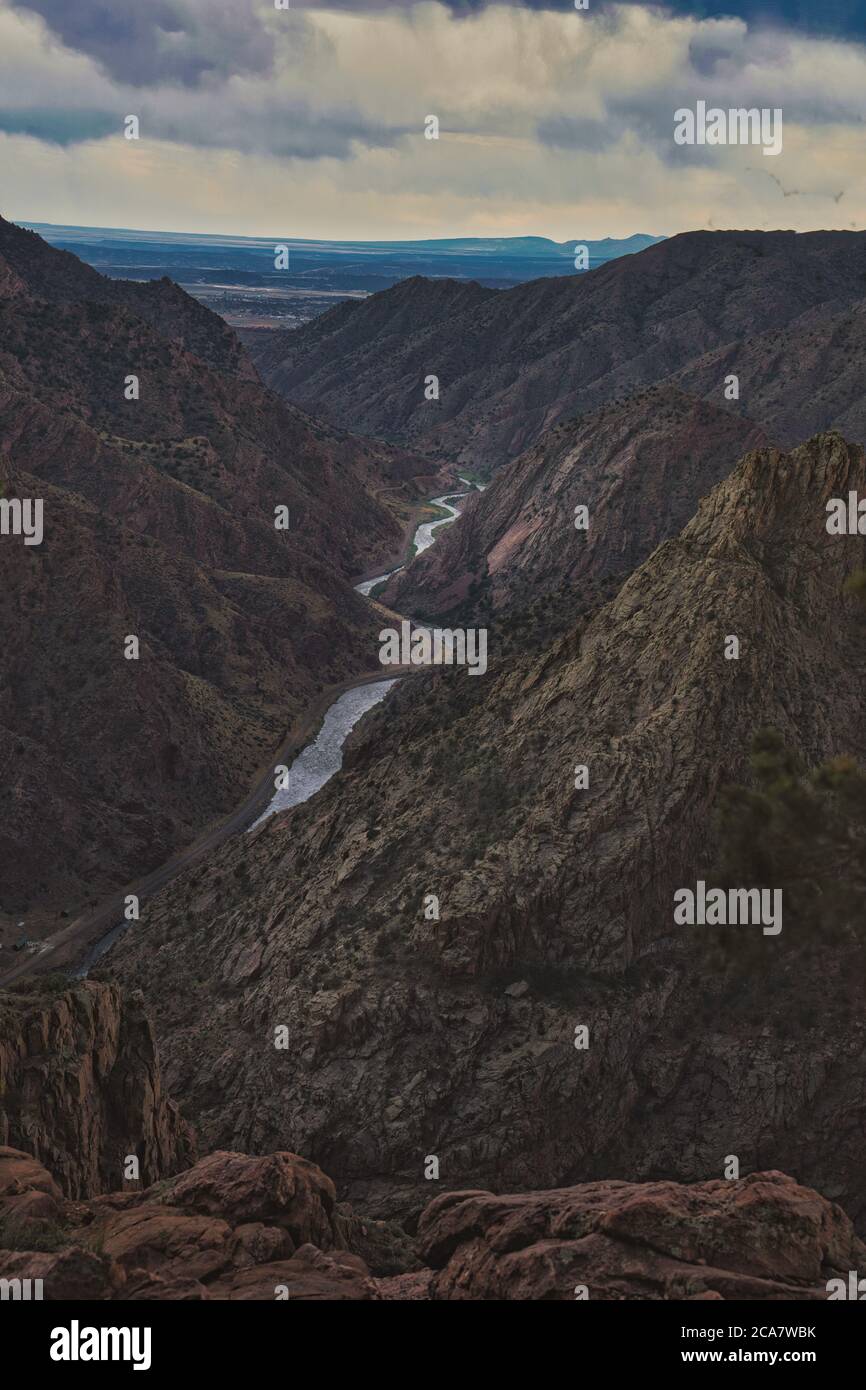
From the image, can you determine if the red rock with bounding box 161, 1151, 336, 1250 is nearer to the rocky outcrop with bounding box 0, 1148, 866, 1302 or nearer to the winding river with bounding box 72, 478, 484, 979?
the rocky outcrop with bounding box 0, 1148, 866, 1302

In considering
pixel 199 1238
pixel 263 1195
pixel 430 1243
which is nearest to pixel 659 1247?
pixel 430 1243

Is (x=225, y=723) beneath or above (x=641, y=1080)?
above

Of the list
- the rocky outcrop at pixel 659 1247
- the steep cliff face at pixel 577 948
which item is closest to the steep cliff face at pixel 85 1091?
the steep cliff face at pixel 577 948

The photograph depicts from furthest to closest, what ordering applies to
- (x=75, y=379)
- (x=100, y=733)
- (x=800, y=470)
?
(x=75, y=379), (x=100, y=733), (x=800, y=470)

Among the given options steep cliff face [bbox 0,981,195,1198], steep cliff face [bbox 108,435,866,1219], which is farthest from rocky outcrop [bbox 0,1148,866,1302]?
steep cliff face [bbox 108,435,866,1219]

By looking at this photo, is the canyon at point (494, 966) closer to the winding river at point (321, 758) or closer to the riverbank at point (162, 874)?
the winding river at point (321, 758)

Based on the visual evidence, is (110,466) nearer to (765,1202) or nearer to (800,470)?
(800,470)
